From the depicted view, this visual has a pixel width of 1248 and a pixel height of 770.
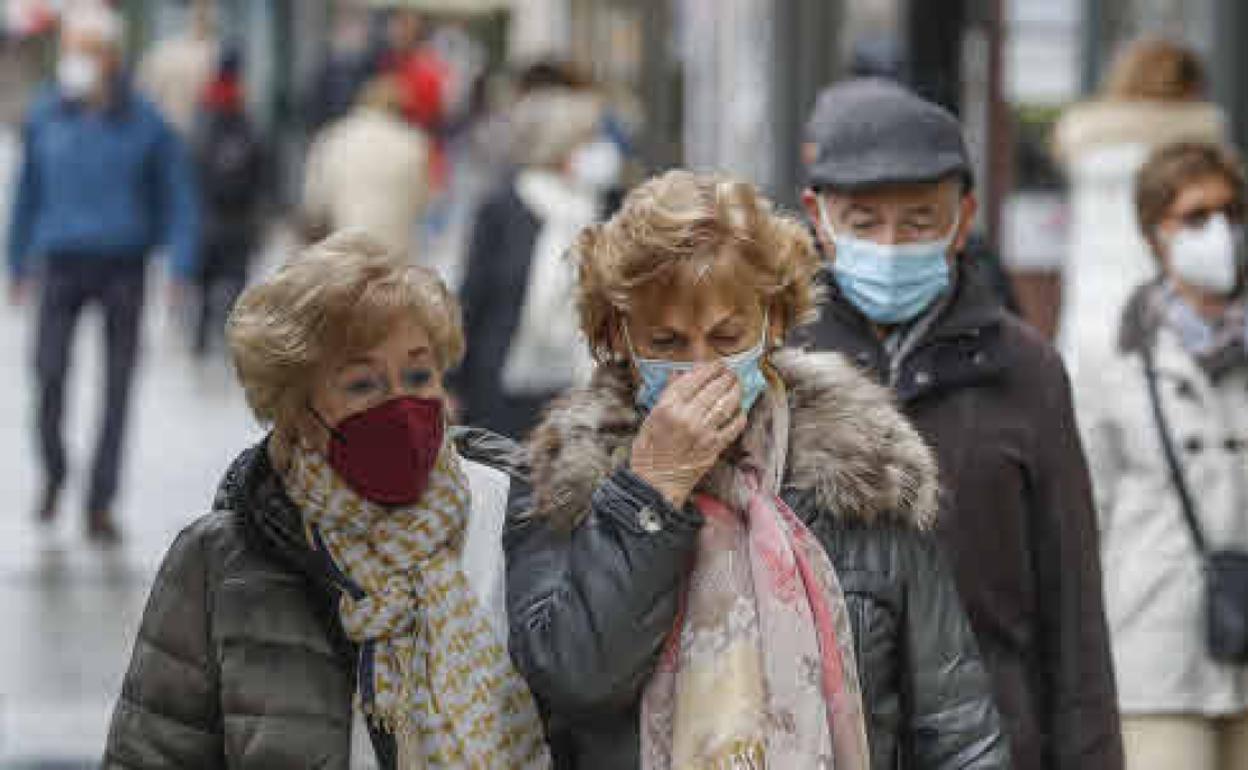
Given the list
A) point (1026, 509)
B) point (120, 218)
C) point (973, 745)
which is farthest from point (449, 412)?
point (120, 218)

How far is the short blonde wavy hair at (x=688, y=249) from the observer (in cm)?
318

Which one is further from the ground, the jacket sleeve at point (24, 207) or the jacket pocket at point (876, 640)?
the jacket pocket at point (876, 640)

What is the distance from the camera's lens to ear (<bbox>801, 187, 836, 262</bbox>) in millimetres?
4199

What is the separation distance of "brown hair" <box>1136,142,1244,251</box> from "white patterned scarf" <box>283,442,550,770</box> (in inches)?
97.5

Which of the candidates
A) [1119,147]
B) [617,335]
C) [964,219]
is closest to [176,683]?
[617,335]

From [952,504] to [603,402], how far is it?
2.88ft

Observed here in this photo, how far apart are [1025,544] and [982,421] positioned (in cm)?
19

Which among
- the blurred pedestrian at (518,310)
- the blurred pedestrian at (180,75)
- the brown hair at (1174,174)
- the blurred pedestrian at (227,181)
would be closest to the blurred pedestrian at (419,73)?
the blurred pedestrian at (180,75)

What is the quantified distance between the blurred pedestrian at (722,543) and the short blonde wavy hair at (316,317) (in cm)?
21

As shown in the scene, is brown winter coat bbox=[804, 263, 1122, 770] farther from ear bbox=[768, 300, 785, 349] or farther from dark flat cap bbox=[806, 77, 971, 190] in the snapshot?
ear bbox=[768, 300, 785, 349]

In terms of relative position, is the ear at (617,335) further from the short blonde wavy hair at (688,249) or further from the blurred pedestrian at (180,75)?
the blurred pedestrian at (180,75)

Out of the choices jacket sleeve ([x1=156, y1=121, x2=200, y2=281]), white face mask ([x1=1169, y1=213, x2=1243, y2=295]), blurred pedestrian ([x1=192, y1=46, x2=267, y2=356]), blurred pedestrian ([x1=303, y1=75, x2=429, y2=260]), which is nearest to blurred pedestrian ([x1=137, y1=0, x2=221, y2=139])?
blurred pedestrian ([x1=192, y1=46, x2=267, y2=356])

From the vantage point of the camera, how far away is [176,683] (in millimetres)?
3312

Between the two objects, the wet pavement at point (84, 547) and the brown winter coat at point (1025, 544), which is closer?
the brown winter coat at point (1025, 544)
